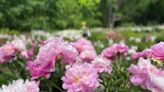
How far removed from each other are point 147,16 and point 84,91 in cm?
4228

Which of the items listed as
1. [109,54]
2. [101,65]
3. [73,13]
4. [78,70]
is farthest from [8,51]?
[73,13]

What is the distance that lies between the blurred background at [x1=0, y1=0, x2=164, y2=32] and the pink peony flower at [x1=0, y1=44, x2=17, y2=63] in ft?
20.0

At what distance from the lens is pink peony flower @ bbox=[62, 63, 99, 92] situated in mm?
2256

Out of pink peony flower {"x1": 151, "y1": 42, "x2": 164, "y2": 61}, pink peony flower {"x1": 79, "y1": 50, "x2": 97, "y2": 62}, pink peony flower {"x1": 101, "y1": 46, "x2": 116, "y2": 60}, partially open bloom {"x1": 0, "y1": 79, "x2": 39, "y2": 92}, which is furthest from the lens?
pink peony flower {"x1": 101, "y1": 46, "x2": 116, "y2": 60}

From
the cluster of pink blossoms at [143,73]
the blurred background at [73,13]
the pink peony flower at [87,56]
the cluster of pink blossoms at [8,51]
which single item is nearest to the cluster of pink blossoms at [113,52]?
the pink peony flower at [87,56]

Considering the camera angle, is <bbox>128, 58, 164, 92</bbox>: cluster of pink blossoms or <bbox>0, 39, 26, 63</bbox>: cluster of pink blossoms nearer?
<bbox>128, 58, 164, 92</bbox>: cluster of pink blossoms

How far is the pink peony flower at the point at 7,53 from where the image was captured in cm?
324

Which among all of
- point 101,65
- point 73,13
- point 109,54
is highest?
point 101,65

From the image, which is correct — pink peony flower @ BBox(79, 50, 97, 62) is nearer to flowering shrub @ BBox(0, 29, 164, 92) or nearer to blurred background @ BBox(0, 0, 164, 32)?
flowering shrub @ BBox(0, 29, 164, 92)

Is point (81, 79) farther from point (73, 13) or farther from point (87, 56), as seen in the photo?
point (73, 13)

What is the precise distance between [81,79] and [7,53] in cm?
109

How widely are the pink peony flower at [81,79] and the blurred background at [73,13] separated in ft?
23.2

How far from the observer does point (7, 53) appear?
3270 mm

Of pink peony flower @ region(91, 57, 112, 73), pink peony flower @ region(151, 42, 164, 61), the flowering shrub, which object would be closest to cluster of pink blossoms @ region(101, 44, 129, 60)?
the flowering shrub
